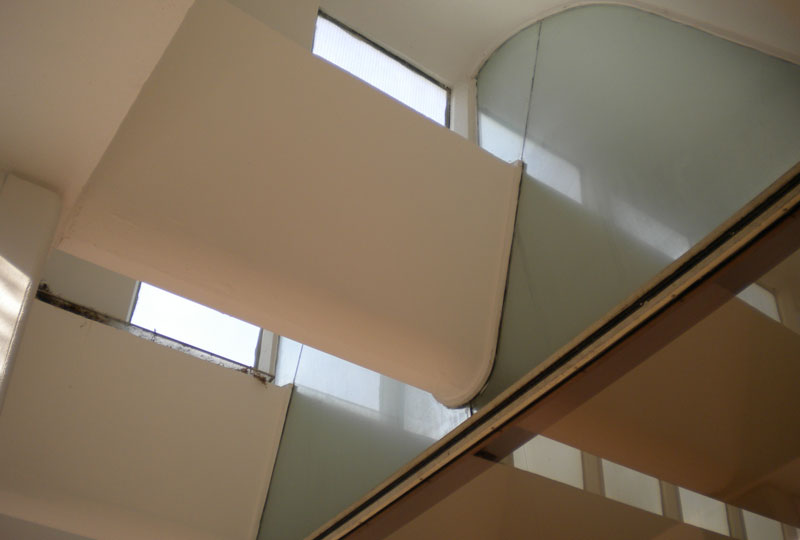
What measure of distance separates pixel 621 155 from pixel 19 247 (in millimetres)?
2072

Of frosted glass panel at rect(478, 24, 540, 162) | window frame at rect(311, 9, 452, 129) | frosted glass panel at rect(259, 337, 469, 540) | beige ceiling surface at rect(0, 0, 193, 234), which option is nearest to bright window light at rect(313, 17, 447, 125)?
window frame at rect(311, 9, 452, 129)

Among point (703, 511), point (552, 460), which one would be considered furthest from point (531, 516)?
point (703, 511)

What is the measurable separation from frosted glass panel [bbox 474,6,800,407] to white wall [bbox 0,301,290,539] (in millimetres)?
1789

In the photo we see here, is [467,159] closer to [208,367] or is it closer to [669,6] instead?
[669,6]

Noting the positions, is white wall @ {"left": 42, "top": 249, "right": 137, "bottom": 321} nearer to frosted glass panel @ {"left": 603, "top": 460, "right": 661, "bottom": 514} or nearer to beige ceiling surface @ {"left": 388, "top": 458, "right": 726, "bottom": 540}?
beige ceiling surface @ {"left": 388, "top": 458, "right": 726, "bottom": 540}

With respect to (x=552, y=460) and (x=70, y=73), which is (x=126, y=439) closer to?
(x=70, y=73)

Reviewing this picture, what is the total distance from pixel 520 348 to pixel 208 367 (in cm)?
206

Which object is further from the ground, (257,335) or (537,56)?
(537,56)

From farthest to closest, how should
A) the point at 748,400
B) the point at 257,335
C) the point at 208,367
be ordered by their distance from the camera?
the point at 257,335 → the point at 208,367 → the point at 748,400

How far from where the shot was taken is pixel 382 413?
3.56m

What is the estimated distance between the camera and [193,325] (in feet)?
15.1

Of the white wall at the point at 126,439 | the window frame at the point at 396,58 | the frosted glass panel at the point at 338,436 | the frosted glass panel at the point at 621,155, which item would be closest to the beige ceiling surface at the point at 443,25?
the window frame at the point at 396,58

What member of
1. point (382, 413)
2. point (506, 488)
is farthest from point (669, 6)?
point (382, 413)

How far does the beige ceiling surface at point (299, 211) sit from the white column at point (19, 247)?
184 millimetres
